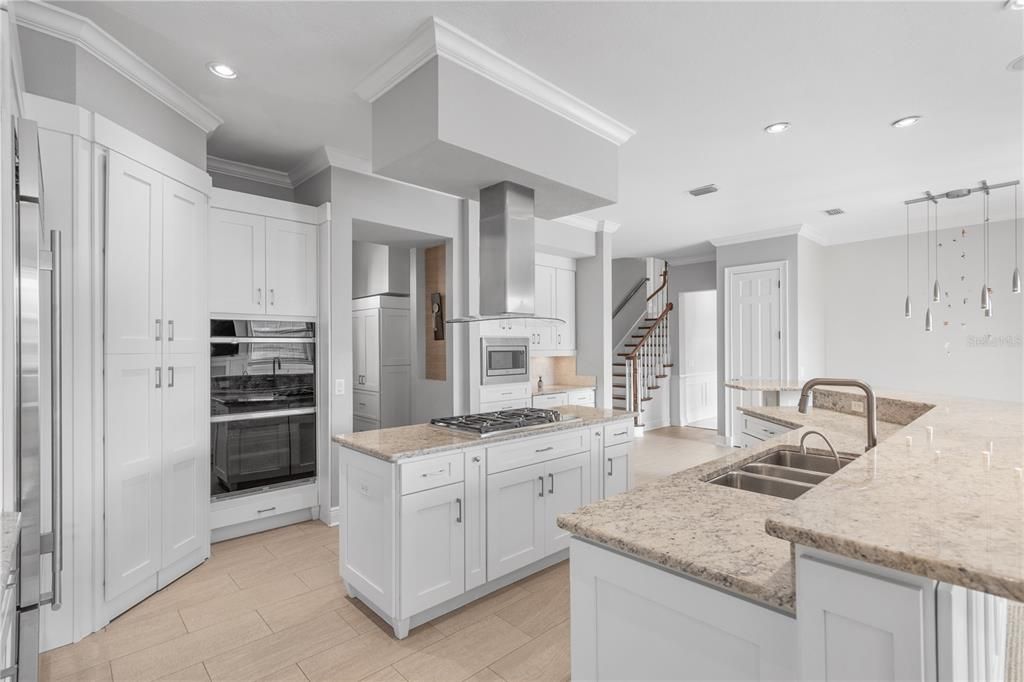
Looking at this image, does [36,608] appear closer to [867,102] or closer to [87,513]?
[87,513]

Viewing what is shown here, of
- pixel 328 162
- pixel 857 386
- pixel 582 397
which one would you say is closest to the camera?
pixel 857 386

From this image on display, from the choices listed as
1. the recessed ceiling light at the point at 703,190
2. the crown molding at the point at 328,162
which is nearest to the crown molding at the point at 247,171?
the crown molding at the point at 328,162

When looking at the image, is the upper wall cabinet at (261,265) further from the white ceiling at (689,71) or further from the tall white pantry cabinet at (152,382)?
the white ceiling at (689,71)

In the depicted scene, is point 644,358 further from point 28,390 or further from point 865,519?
point 28,390

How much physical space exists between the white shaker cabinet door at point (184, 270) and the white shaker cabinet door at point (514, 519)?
1.93 m

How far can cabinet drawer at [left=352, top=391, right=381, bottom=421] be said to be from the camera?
512cm

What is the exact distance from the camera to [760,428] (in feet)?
10.4

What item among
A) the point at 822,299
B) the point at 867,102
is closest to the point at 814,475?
the point at 867,102

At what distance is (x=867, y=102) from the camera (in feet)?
9.37

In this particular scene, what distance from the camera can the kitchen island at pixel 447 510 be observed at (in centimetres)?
224

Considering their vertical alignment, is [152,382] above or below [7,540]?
above

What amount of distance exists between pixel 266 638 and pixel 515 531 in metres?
1.26

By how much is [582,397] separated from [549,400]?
1.70ft

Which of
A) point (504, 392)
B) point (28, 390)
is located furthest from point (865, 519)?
point (504, 392)
